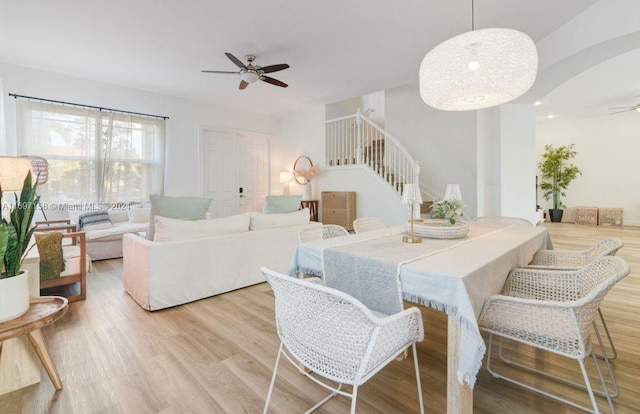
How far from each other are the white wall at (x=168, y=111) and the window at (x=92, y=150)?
16 centimetres

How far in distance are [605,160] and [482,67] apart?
336 inches

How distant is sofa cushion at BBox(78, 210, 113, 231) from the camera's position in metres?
4.38

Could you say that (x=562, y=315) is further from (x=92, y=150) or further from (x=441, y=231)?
(x=92, y=150)

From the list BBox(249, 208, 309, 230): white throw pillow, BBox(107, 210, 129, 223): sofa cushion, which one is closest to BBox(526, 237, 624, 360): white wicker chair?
BBox(249, 208, 309, 230): white throw pillow

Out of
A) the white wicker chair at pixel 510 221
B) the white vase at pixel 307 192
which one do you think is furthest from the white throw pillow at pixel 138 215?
the white wicker chair at pixel 510 221

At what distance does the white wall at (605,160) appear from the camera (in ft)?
23.8

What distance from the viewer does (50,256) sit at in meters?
2.70

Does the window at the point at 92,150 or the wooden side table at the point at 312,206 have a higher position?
the window at the point at 92,150

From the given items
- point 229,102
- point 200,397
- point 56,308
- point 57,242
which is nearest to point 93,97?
point 229,102

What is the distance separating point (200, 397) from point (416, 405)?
110cm

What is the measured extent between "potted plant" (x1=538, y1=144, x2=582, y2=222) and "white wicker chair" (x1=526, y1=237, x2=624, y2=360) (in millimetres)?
7622

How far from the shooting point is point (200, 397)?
1537 millimetres

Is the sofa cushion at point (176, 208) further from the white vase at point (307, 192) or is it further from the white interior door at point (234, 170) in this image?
the white vase at point (307, 192)

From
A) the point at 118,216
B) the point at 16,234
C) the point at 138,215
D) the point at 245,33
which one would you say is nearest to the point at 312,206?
the point at 138,215
